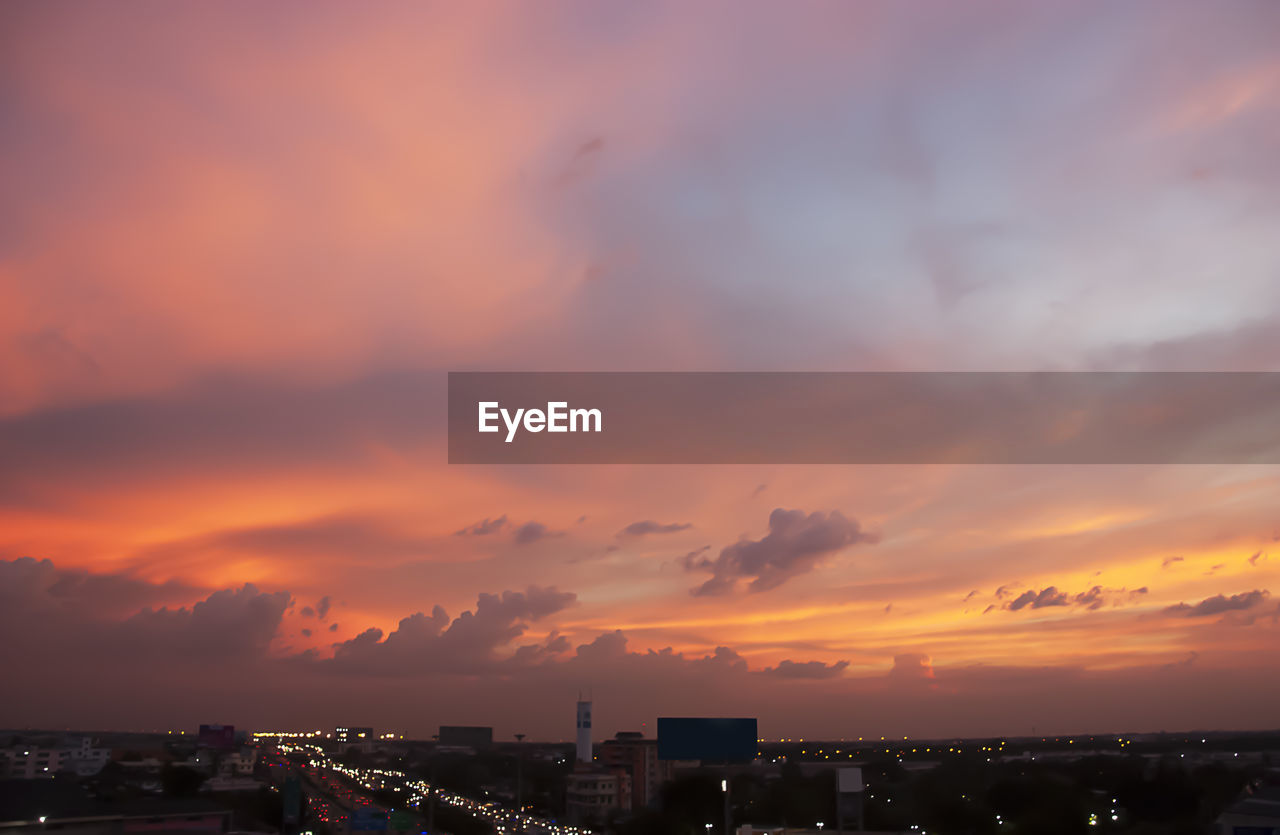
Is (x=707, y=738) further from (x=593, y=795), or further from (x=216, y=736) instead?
(x=216, y=736)

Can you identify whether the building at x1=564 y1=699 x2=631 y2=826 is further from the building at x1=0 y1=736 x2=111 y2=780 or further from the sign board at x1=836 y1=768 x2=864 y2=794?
the building at x1=0 y1=736 x2=111 y2=780

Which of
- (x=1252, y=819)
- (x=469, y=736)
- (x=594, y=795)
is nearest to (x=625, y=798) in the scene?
(x=594, y=795)

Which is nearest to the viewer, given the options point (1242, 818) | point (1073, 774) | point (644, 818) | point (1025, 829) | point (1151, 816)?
point (1242, 818)

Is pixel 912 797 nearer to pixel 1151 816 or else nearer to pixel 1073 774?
pixel 1151 816

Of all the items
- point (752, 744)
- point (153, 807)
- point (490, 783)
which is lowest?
point (490, 783)

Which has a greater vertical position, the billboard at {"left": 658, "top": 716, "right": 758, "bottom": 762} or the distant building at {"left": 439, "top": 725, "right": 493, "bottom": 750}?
the billboard at {"left": 658, "top": 716, "right": 758, "bottom": 762}

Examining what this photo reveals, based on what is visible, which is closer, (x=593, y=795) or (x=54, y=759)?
(x=593, y=795)

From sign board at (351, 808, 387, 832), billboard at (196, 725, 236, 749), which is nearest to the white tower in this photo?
billboard at (196, 725, 236, 749)

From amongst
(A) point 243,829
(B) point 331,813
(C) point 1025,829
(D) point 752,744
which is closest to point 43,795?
(A) point 243,829

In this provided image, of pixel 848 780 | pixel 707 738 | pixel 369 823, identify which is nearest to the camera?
pixel 848 780
